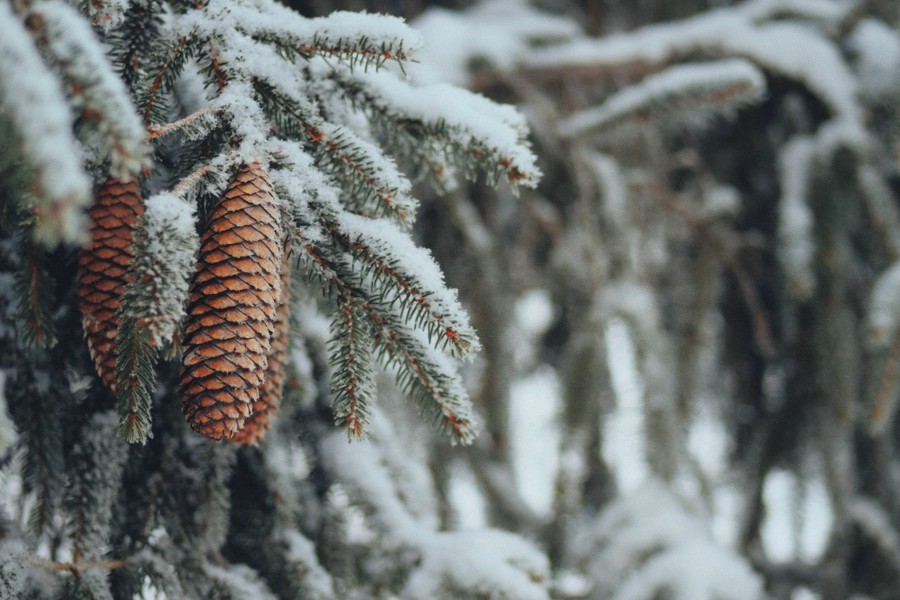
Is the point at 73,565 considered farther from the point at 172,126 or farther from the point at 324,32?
the point at 324,32

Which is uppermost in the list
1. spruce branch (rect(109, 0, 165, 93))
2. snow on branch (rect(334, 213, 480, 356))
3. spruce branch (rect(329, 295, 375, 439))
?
spruce branch (rect(109, 0, 165, 93))

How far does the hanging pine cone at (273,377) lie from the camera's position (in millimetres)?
804

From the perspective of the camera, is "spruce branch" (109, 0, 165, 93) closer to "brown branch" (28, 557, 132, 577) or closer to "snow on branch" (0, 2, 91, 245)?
"snow on branch" (0, 2, 91, 245)

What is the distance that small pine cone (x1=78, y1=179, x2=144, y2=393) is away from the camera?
758 millimetres

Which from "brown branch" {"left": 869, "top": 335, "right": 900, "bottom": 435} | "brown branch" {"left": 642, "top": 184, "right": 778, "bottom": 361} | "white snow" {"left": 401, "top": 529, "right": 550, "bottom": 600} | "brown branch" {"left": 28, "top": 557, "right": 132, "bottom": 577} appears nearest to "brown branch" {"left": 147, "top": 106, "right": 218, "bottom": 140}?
"brown branch" {"left": 28, "top": 557, "right": 132, "bottom": 577}

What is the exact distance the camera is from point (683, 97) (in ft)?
5.56

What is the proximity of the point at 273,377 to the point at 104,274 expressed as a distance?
0.67 feet

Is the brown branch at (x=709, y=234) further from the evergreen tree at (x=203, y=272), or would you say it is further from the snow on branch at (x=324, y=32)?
the snow on branch at (x=324, y=32)

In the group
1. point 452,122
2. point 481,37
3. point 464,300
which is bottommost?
point 452,122

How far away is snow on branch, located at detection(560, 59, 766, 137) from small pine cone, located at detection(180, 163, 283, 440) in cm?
128

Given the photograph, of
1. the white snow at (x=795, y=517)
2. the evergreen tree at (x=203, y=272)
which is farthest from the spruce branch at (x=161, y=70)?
the white snow at (x=795, y=517)

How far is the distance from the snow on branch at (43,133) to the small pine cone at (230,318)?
0.17 metres

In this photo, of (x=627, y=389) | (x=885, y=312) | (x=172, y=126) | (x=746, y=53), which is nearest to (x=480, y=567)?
(x=172, y=126)

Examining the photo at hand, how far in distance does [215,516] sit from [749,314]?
86.7 inches
